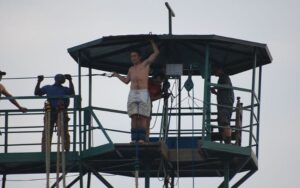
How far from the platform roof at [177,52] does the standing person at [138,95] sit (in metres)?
0.89

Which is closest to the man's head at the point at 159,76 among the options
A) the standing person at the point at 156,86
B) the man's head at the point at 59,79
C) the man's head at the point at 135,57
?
the standing person at the point at 156,86

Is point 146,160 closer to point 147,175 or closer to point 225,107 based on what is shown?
point 147,175

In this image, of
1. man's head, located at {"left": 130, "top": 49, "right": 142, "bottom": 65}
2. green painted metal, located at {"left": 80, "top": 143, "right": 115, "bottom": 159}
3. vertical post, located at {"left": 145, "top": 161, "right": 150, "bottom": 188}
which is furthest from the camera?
vertical post, located at {"left": 145, "top": 161, "right": 150, "bottom": 188}

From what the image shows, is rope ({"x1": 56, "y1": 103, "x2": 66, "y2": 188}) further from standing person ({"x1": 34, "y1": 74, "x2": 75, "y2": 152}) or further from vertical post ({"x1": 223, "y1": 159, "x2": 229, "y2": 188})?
vertical post ({"x1": 223, "y1": 159, "x2": 229, "y2": 188})

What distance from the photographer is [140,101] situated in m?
53.6

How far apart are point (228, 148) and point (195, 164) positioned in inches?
66.2

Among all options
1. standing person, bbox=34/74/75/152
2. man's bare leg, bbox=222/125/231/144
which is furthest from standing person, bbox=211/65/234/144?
standing person, bbox=34/74/75/152

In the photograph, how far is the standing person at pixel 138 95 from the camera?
175ft

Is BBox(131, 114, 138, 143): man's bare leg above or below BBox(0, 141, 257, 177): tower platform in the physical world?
above

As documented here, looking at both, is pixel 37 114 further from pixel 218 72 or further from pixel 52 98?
pixel 218 72

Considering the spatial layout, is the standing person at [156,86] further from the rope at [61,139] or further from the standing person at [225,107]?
the rope at [61,139]

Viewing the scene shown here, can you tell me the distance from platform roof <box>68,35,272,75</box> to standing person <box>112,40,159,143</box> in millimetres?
888

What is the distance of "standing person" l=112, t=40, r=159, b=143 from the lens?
53.4m

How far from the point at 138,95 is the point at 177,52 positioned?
2750mm
